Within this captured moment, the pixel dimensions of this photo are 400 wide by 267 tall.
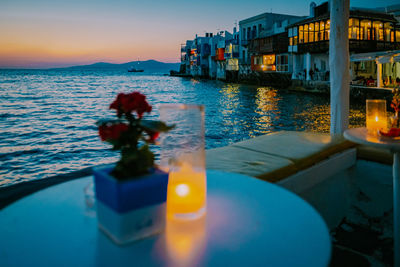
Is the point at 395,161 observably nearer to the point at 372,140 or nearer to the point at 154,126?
the point at 372,140

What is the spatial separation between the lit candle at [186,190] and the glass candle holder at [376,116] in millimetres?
2026

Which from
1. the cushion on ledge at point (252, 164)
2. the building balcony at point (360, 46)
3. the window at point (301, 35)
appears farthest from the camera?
the window at point (301, 35)

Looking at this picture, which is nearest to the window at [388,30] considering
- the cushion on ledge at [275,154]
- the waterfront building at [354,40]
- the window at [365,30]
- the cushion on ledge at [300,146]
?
the waterfront building at [354,40]

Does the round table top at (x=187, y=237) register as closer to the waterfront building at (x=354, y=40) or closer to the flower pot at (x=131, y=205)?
the flower pot at (x=131, y=205)

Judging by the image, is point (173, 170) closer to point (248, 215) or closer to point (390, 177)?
point (248, 215)

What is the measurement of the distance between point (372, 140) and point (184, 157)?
5.89 feet

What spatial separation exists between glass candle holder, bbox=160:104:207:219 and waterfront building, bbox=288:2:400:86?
83.8 ft

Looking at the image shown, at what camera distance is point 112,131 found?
1.09 meters

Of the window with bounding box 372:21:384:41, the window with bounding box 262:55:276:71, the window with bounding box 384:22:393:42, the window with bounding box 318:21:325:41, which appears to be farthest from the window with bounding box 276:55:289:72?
the window with bounding box 384:22:393:42

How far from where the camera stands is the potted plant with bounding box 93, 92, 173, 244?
106cm

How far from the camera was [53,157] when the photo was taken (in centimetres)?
888

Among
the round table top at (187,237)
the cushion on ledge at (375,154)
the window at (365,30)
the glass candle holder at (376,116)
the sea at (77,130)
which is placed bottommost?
the sea at (77,130)

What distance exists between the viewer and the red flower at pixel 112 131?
1.09 m

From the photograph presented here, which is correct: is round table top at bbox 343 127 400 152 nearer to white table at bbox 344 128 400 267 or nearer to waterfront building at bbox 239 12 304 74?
white table at bbox 344 128 400 267
